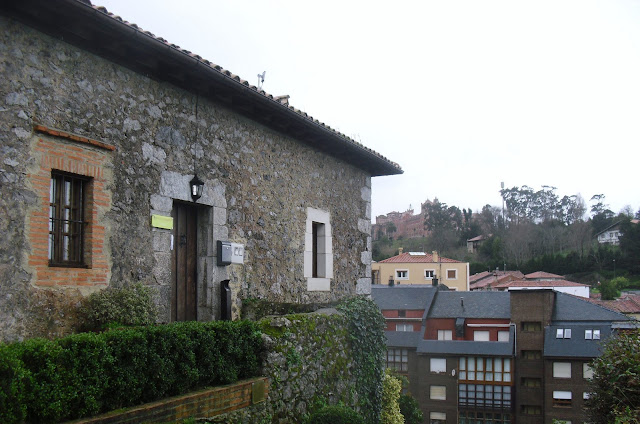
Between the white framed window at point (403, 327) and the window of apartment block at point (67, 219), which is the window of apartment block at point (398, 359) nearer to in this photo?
the white framed window at point (403, 327)

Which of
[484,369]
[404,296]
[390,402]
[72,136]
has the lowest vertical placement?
[484,369]

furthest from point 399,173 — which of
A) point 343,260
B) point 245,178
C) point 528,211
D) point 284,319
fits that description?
point 528,211

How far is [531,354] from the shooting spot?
136ft

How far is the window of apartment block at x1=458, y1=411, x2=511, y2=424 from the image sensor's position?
135 feet

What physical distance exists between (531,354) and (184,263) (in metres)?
38.2

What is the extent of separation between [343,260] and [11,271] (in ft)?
23.2

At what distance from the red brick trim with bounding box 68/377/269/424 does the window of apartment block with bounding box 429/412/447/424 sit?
3874 centimetres

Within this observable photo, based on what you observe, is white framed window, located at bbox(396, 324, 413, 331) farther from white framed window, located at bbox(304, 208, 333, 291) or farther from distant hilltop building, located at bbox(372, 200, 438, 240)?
distant hilltop building, located at bbox(372, 200, 438, 240)

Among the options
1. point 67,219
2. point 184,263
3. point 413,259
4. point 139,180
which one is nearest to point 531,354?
point 413,259

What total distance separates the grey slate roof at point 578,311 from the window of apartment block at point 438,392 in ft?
29.9

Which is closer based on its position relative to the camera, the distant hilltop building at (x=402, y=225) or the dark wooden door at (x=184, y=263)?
the dark wooden door at (x=184, y=263)

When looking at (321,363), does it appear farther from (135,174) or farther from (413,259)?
(413,259)

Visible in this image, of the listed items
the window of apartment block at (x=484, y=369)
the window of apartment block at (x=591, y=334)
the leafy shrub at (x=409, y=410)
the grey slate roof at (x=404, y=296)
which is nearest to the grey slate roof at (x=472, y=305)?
the grey slate roof at (x=404, y=296)

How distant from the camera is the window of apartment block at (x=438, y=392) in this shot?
140 feet
